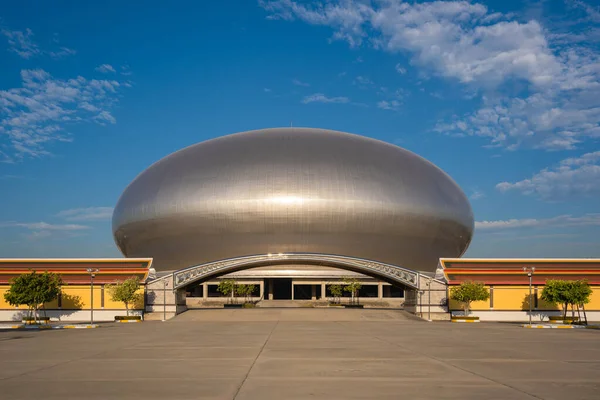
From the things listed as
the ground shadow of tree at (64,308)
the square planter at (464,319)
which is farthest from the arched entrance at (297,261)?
the ground shadow of tree at (64,308)

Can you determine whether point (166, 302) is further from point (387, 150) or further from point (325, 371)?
point (325, 371)

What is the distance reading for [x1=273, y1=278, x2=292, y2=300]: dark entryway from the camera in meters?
86.0

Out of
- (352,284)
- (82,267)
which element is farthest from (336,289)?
(82,267)

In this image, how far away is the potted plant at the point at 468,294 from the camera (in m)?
50.4

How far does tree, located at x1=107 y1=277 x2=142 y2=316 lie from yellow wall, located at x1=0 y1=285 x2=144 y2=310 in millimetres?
846

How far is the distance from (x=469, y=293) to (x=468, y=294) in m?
0.11

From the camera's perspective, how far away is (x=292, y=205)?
60.3 metres

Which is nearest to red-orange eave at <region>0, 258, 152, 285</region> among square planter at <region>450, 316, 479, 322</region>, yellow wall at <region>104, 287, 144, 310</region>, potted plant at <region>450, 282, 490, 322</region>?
yellow wall at <region>104, 287, 144, 310</region>

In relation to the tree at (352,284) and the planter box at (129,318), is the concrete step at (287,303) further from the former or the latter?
the planter box at (129,318)

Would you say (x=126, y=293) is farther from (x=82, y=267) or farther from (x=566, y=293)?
(x=566, y=293)

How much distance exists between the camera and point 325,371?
54.1 feet

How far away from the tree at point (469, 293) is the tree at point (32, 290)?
31447 mm

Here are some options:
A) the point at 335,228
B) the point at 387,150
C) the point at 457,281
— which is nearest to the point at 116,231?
the point at 335,228

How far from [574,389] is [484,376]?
7.99 feet
